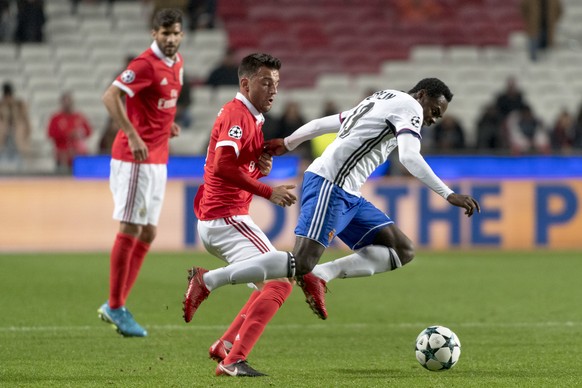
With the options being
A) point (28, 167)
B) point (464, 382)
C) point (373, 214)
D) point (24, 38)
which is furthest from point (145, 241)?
point (24, 38)

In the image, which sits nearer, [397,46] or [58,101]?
[58,101]

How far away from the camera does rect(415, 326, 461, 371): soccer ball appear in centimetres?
648

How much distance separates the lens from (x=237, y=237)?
21.4 feet

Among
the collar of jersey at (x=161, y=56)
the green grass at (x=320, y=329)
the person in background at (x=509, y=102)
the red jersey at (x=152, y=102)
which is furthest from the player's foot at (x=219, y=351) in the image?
the person in background at (x=509, y=102)

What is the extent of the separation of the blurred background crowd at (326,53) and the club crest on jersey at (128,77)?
30.8 feet

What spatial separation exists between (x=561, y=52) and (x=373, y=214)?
1510 centimetres

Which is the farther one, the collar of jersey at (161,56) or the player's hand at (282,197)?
the collar of jersey at (161,56)

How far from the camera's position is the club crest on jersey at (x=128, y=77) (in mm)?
8094

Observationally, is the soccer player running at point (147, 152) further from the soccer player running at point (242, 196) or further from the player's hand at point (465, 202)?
the player's hand at point (465, 202)

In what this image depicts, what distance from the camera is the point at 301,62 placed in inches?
820

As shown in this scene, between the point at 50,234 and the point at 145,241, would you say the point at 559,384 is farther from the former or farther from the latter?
the point at 50,234

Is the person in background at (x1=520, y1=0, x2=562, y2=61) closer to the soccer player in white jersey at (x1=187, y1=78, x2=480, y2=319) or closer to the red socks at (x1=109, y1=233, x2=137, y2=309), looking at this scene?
the red socks at (x1=109, y1=233, x2=137, y2=309)

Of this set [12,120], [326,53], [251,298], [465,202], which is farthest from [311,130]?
[326,53]

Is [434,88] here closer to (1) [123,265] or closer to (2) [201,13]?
(1) [123,265]
